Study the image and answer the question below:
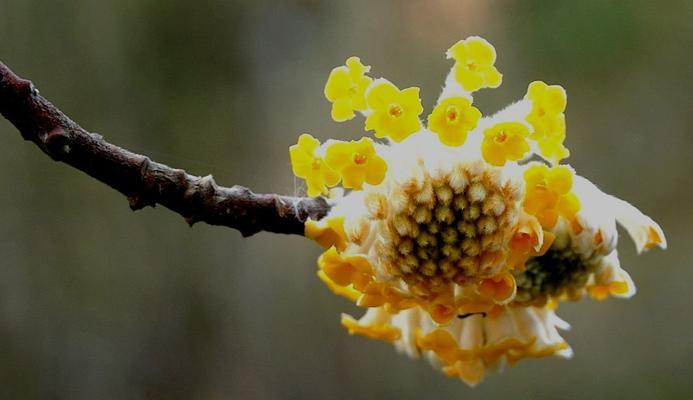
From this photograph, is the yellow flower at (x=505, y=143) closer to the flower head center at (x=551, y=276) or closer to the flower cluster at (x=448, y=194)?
the flower cluster at (x=448, y=194)

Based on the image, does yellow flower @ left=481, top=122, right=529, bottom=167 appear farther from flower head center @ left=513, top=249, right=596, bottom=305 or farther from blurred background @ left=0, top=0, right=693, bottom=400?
blurred background @ left=0, top=0, right=693, bottom=400

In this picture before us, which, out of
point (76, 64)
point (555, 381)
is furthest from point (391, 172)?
point (555, 381)

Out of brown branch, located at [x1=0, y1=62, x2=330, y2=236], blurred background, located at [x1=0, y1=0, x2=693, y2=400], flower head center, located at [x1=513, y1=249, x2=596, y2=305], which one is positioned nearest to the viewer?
brown branch, located at [x1=0, y1=62, x2=330, y2=236]

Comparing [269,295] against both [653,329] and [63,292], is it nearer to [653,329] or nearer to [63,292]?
[63,292]

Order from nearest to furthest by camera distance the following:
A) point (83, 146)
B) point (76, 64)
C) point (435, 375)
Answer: point (83, 146), point (76, 64), point (435, 375)

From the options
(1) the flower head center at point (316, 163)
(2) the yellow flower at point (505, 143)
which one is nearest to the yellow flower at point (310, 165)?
(1) the flower head center at point (316, 163)

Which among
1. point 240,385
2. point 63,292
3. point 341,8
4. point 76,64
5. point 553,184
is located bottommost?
point 553,184

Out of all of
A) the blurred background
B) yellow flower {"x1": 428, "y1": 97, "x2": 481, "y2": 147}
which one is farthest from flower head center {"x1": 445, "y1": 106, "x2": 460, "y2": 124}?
the blurred background

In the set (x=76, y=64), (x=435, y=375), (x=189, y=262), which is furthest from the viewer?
(x=435, y=375)
